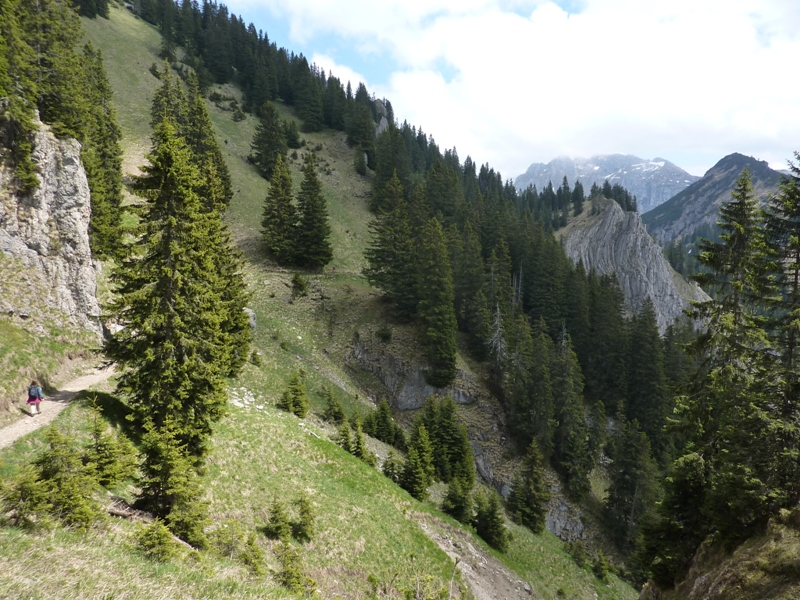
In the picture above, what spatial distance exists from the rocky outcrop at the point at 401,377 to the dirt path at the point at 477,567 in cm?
1774

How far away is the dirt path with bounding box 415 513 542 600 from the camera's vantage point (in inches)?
894

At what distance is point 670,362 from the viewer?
2370 inches

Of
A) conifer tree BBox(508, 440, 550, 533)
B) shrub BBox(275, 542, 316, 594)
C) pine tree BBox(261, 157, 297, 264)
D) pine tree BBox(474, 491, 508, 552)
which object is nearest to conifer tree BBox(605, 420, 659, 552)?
conifer tree BBox(508, 440, 550, 533)

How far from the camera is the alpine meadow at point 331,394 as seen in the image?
1178 centimetres

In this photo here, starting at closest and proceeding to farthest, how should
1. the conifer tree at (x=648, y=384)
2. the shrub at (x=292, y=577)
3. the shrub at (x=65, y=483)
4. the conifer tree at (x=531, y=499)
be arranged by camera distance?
the shrub at (x=65, y=483) → the shrub at (x=292, y=577) → the conifer tree at (x=531, y=499) → the conifer tree at (x=648, y=384)

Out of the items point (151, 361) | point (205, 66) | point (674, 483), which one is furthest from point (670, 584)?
point (205, 66)

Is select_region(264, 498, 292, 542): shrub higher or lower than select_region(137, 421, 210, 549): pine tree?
lower

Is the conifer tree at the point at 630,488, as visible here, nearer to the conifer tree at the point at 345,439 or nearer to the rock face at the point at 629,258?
the conifer tree at the point at 345,439

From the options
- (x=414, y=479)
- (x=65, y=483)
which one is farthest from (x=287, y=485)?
(x=65, y=483)

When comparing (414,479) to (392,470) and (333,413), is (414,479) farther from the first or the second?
(333,413)

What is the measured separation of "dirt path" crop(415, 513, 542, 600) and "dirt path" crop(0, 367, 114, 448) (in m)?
19.3

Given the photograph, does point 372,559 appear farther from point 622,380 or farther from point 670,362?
point 670,362

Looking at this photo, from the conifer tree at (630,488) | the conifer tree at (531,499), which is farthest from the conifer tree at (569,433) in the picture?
the conifer tree at (531,499)

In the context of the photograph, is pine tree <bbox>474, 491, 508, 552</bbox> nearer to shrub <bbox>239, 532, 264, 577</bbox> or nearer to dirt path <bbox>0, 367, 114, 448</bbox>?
shrub <bbox>239, 532, 264, 577</bbox>
